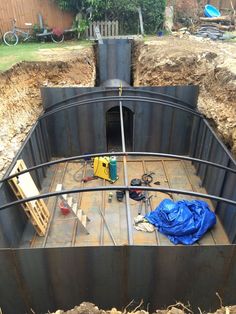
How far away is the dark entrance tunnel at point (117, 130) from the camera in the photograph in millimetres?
13534

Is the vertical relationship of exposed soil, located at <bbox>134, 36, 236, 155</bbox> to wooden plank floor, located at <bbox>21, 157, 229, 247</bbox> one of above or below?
above

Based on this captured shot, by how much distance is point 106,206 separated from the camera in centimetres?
936

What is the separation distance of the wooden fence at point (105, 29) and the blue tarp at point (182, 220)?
13417 millimetres

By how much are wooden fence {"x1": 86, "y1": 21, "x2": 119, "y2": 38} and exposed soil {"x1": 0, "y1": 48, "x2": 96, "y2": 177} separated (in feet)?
11.8

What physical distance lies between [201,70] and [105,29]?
8.71m

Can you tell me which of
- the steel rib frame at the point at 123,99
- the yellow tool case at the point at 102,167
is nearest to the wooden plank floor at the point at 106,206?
the yellow tool case at the point at 102,167

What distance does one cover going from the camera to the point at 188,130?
1181 cm

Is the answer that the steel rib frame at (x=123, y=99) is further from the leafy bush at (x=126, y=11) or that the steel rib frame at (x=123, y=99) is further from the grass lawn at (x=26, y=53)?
the leafy bush at (x=126, y=11)

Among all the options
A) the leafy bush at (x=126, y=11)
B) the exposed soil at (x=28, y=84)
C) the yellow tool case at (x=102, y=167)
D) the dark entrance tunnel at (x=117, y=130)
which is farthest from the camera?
the leafy bush at (x=126, y=11)

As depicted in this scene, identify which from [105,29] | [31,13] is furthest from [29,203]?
[31,13]

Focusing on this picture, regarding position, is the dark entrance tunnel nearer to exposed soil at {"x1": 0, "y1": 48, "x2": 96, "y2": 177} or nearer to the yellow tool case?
the yellow tool case

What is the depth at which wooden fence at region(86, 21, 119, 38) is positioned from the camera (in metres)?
17.2

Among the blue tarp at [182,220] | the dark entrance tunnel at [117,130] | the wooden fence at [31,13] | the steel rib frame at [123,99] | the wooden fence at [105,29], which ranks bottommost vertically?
the dark entrance tunnel at [117,130]

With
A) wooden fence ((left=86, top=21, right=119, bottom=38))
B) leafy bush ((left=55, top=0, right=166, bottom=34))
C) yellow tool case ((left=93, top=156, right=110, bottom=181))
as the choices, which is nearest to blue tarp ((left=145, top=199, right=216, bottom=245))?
yellow tool case ((left=93, top=156, right=110, bottom=181))
